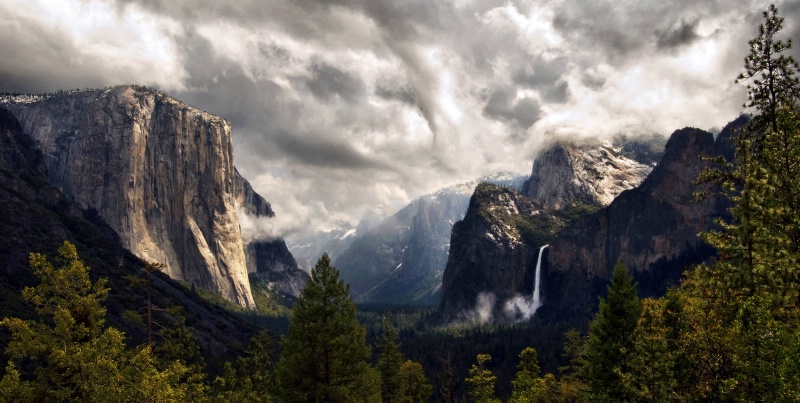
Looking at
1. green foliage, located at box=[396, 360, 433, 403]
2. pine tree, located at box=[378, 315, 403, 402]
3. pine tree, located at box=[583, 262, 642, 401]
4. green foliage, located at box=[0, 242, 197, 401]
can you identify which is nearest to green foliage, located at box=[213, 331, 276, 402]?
pine tree, located at box=[378, 315, 403, 402]

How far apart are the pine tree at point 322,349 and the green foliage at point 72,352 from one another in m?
13.5

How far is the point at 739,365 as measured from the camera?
19406 millimetres

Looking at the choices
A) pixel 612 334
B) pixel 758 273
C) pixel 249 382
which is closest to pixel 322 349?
pixel 612 334

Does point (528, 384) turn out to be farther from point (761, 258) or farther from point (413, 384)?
point (761, 258)

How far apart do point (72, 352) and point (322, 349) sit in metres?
17.1

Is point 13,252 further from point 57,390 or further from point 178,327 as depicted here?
point 57,390

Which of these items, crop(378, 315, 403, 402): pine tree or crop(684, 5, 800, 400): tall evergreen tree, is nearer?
crop(684, 5, 800, 400): tall evergreen tree

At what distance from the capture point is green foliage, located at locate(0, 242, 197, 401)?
19734 millimetres

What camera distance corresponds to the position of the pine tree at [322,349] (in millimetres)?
34031

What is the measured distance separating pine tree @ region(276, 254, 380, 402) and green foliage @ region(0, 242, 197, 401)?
530 inches

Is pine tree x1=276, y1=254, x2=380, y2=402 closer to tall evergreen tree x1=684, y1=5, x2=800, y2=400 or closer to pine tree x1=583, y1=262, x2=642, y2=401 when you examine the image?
pine tree x1=583, y1=262, x2=642, y2=401

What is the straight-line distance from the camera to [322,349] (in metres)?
34.5

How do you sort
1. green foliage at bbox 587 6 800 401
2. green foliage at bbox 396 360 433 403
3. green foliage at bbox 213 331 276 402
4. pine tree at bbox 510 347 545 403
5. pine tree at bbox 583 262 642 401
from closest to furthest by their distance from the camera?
green foliage at bbox 587 6 800 401, pine tree at bbox 583 262 642 401, pine tree at bbox 510 347 545 403, green foliage at bbox 213 331 276 402, green foliage at bbox 396 360 433 403

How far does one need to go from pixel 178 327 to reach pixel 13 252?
176991mm
